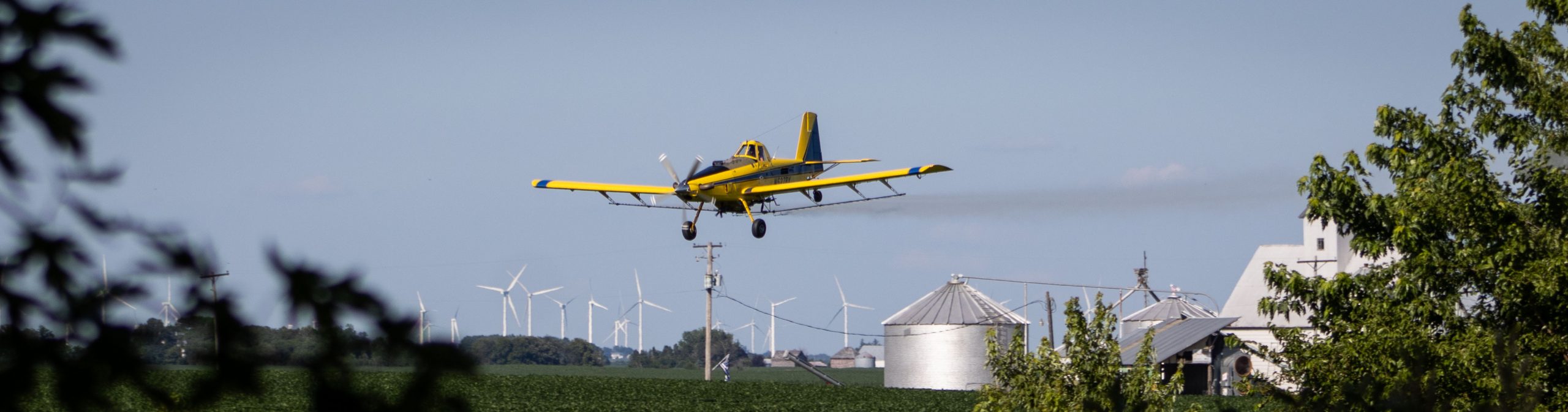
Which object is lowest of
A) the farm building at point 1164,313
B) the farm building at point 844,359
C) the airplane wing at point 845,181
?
the farm building at point 844,359

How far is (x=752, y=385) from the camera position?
63.2 metres

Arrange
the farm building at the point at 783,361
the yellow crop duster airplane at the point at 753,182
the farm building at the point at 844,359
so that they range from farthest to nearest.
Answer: the farm building at the point at 844,359
the farm building at the point at 783,361
the yellow crop duster airplane at the point at 753,182

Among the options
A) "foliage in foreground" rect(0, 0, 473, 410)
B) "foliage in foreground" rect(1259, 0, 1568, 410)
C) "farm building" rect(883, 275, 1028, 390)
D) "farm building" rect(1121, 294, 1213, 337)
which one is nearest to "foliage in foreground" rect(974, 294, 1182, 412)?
"foliage in foreground" rect(1259, 0, 1568, 410)

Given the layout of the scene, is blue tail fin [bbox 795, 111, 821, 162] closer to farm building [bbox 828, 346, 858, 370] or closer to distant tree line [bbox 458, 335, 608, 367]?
distant tree line [bbox 458, 335, 608, 367]

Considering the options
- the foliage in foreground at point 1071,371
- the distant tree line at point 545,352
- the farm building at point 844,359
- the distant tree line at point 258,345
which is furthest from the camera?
the farm building at point 844,359

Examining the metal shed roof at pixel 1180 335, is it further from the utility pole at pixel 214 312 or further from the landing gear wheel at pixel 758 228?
the utility pole at pixel 214 312

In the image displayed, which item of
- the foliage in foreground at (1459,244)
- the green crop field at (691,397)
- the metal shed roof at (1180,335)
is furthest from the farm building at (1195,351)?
the foliage in foreground at (1459,244)

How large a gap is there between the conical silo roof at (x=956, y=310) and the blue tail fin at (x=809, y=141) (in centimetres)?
2731

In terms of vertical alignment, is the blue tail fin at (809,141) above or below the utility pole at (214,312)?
above

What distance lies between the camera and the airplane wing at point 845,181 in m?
39.4

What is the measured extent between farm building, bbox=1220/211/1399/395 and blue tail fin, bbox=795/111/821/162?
22.4 meters

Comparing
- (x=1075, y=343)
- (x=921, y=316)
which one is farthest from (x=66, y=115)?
(x=921, y=316)

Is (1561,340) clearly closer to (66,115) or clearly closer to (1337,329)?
(1337,329)

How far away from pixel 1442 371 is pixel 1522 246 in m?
2.10
